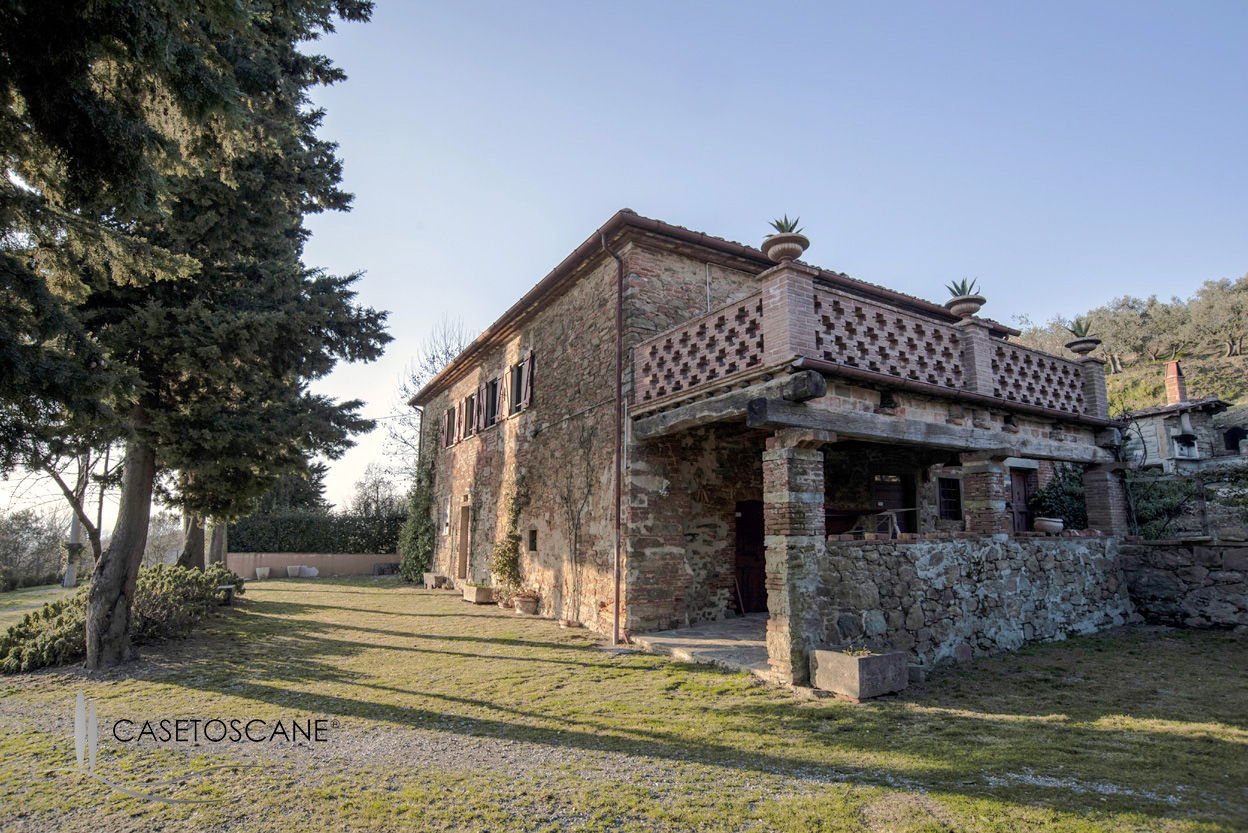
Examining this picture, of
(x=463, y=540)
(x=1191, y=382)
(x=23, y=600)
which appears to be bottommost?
(x=23, y=600)

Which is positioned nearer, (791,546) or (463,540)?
(791,546)

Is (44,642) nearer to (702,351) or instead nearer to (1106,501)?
(702,351)

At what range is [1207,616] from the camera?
8688 millimetres

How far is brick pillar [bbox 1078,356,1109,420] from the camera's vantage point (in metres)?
9.68

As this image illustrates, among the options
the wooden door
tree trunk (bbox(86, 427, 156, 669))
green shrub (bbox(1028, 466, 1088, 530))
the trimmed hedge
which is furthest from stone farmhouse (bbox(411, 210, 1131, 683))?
the trimmed hedge

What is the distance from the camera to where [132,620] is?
8781mm

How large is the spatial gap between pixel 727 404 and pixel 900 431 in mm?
1992

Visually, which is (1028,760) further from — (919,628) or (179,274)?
(179,274)

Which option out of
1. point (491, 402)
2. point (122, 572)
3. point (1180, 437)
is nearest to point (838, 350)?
point (122, 572)

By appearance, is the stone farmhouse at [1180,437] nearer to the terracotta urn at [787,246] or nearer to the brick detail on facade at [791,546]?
the brick detail on facade at [791,546]

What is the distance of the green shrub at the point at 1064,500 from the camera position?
12.5 meters

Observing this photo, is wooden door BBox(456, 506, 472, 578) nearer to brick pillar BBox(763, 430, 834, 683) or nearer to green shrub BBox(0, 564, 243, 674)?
green shrub BBox(0, 564, 243, 674)

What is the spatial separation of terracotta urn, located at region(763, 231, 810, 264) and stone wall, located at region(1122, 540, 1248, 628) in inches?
289

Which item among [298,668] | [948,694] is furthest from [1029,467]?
[298,668]
